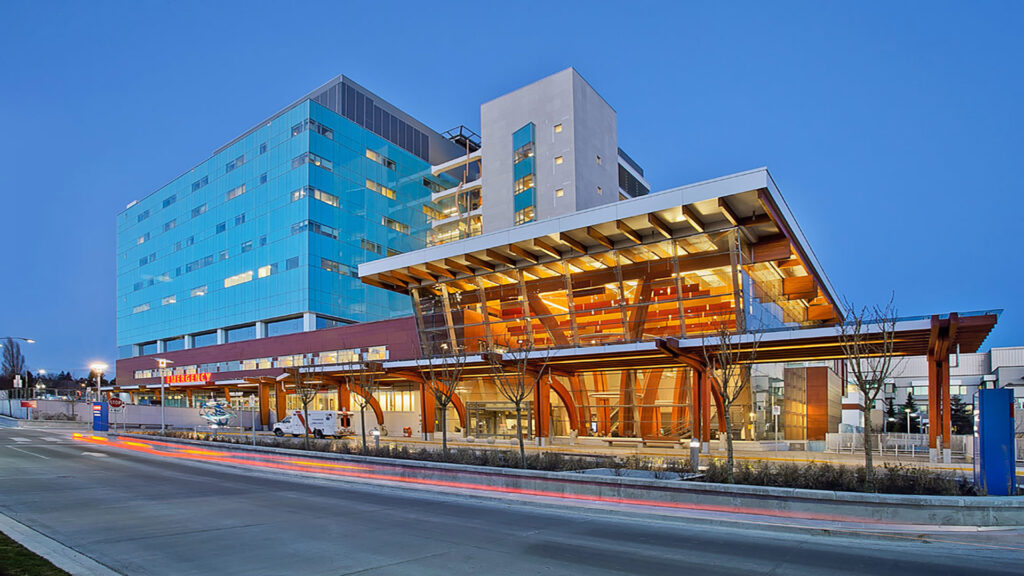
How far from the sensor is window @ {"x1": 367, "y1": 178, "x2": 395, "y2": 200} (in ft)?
275

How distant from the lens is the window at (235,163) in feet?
277

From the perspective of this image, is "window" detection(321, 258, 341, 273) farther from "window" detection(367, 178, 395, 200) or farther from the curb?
the curb

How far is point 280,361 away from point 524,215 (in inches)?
1256

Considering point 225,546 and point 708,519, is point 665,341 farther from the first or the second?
point 225,546

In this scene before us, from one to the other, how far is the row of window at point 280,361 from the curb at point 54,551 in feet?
126

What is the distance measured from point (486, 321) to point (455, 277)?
3.67 metres

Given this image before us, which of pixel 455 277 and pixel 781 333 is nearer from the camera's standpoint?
pixel 781 333

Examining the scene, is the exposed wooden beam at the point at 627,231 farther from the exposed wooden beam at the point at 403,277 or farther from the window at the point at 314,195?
the window at the point at 314,195

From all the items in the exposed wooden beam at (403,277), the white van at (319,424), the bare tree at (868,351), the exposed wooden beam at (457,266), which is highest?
the exposed wooden beam at (457,266)

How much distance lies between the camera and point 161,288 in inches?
Result: 3740

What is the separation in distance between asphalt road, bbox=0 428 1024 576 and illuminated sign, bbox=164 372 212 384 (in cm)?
6277

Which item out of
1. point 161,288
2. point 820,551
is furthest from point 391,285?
point 161,288

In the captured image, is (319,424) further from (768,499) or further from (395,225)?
(395,225)

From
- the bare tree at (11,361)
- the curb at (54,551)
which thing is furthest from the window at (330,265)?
the bare tree at (11,361)
